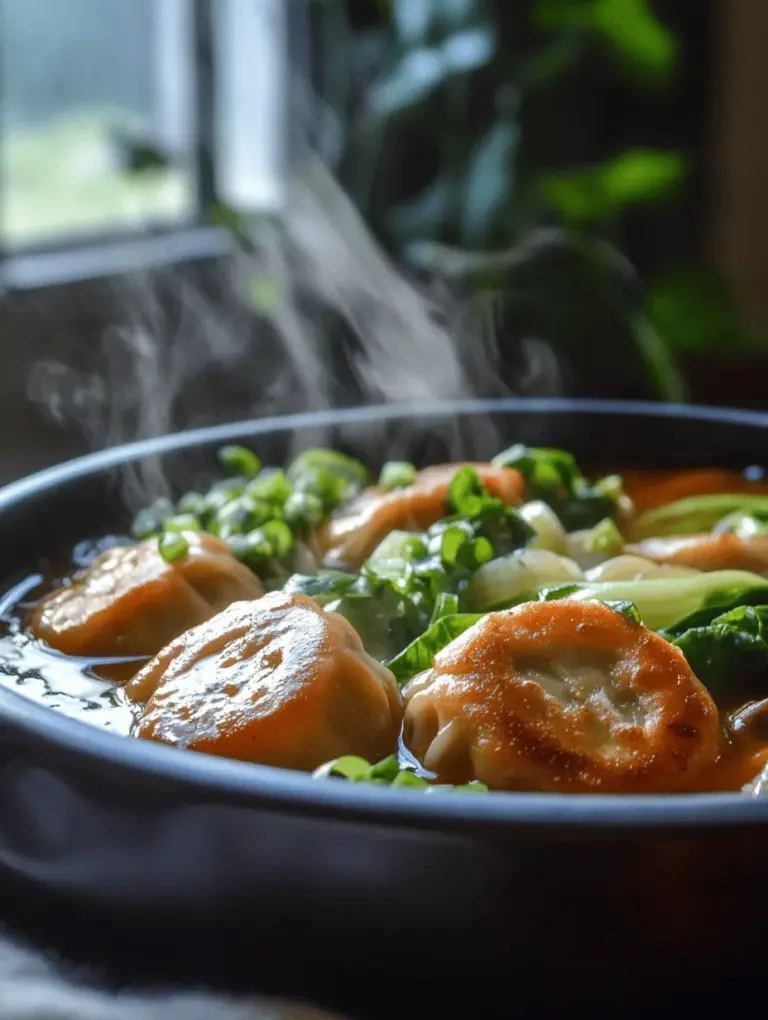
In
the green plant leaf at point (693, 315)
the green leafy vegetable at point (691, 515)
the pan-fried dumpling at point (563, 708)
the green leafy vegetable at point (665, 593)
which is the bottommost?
the green plant leaf at point (693, 315)

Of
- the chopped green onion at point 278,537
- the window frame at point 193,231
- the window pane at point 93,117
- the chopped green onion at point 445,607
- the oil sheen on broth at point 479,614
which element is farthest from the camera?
the window frame at point 193,231

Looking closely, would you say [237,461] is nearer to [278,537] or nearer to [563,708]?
[278,537]

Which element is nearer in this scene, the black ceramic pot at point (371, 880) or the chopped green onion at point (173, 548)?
the black ceramic pot at point (371, 880)

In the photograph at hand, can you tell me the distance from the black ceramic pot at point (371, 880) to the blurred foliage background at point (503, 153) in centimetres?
276

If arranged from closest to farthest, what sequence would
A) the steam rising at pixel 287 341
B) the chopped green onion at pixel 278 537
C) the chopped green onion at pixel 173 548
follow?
the chopped green onion at pixel 173 548 → the chopped green onion at pixel 278 537 → the steam rising at pixel 287 341

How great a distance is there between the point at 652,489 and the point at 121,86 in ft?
8.62

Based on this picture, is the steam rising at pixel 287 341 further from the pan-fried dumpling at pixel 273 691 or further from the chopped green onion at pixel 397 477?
the pan-fried dumpling at pixel 273 691

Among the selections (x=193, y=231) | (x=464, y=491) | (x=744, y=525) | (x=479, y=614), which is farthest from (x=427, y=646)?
(x=193, y=231)

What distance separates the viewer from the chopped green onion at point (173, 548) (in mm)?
1353

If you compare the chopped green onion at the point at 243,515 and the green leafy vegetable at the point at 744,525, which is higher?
the chopped green onion at the point at 243,515

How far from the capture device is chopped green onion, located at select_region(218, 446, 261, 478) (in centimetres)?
180

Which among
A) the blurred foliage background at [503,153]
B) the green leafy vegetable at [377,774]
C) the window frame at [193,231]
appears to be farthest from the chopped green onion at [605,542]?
the window frame at [193,231]

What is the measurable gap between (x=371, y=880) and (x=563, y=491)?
1.07 meters

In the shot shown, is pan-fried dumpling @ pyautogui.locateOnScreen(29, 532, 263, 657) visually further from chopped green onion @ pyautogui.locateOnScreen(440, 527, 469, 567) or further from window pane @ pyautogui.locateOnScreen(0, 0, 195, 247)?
window pane @ pyautogui.locateOnScreen(0, 0, 195, 247)
